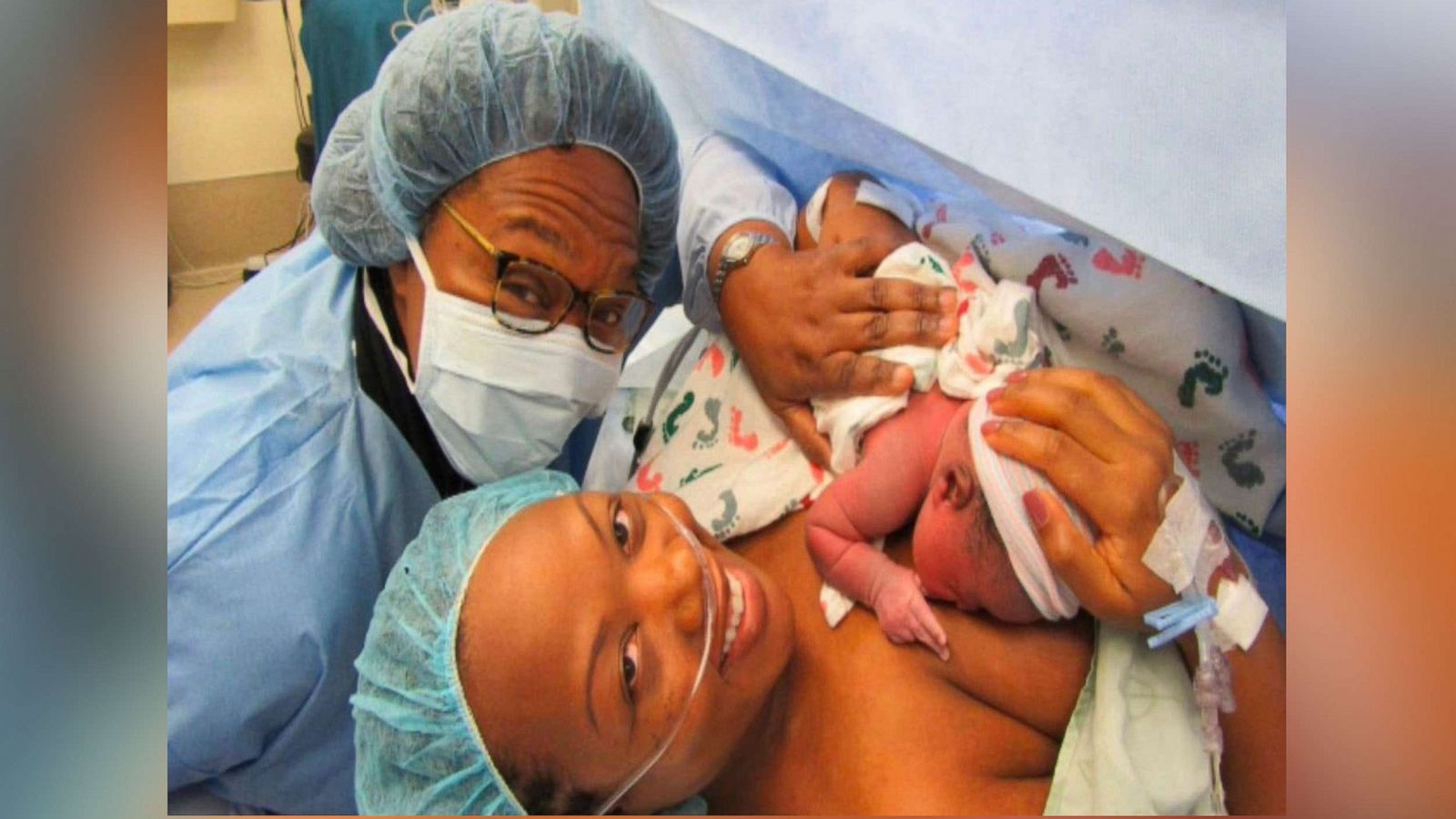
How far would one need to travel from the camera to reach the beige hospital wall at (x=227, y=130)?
1.01m

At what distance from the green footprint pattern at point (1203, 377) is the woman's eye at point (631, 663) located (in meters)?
0.50

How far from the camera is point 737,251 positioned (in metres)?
1.06

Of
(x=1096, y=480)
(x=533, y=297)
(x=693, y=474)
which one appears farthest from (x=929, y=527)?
(x=533, y=297)

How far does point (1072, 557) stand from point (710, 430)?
365 mm

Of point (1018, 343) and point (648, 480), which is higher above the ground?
point (1018, 343)

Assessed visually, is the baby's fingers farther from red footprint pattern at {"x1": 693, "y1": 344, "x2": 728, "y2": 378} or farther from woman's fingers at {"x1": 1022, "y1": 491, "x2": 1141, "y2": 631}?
red footprint pattern at {"x1": 693, "y1": 344, "x2": 728, "y2": 378}

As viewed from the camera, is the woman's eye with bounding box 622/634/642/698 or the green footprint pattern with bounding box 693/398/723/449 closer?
the woman's eye with bounding box 622/634/642/698

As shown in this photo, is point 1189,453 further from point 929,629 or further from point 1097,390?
point 929,629

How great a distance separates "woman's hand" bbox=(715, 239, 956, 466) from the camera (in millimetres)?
966

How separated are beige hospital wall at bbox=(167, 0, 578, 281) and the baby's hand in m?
0.60

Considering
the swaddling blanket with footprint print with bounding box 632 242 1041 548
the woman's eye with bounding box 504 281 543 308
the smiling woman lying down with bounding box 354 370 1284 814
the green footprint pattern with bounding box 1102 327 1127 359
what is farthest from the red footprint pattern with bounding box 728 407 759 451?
the green footprint pattern with bounding box 1102 327 1127 359

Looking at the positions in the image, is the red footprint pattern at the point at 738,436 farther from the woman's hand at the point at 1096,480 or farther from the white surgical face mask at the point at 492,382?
the woman's hand at the point at 1096,480

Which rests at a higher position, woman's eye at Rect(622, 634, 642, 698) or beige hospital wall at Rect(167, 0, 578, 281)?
beige hospital wall at Rect(167, 0, 578, 281)

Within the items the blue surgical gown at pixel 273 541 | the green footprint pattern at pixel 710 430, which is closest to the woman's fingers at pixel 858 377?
the green footprint pattern at pixel 710 430
